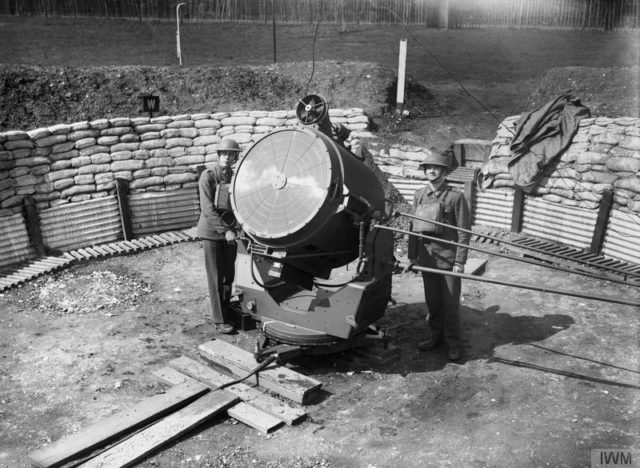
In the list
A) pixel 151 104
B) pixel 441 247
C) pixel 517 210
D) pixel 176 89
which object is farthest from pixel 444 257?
pixel 176 89

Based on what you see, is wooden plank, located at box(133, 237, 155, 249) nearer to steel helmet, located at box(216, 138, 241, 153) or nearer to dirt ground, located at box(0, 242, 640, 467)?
dirt ground, located at box(0, 242, 640, 467)

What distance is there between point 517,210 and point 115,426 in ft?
23.2

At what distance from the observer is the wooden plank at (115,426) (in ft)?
15.0

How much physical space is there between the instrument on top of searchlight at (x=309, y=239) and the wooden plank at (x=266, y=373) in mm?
227

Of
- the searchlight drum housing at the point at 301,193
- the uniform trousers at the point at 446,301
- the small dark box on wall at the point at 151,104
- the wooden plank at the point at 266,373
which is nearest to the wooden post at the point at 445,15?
the small dark box on wall at the point at 151,104

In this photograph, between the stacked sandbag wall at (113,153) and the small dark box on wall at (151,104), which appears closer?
the stacked sandbag wall at (113,153)

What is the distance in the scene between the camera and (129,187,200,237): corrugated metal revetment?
32.8ft

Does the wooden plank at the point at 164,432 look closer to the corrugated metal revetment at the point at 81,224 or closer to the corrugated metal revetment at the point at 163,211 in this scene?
the corrugated metal revetment at the point at 81,224

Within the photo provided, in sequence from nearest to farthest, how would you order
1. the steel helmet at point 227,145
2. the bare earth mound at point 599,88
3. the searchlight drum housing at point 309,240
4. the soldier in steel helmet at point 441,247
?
the searchlight drum housing at point 309,240 < the soldier in steel helmet at point 441,247 < the steel helmet at point 227,145 < the bare earth mound at point 599,88

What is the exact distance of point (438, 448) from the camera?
4816 millimetres

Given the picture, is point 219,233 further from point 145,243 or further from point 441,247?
point 145,243

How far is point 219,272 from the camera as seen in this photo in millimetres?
7004

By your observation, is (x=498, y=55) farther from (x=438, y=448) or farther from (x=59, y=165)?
(x=438, y=448)

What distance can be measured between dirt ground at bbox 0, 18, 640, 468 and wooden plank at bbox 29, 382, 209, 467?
0.31m
